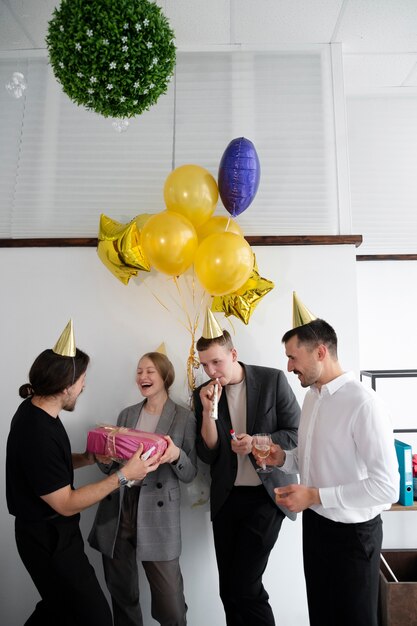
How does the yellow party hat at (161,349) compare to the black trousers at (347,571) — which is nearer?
the black trousers at (347,571)

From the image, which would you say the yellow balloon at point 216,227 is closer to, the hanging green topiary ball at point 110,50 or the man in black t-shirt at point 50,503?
the hanging green topiary ball at point 110,50

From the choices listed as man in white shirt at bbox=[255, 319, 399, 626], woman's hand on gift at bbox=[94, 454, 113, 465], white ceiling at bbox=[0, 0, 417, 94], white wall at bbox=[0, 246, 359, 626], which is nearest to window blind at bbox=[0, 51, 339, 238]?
white ceiling at bbox=[0, 0, 417, 94]

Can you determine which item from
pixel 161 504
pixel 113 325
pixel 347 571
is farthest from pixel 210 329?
pixel 347 571

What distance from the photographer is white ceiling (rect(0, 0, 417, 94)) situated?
93.0 inches

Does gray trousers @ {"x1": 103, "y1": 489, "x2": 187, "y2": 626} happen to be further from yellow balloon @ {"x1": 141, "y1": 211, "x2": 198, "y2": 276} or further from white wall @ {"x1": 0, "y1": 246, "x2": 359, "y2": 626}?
yellow balloon @ {"x1": 141, "y1": 211, "x2": 198, "y2": 276}

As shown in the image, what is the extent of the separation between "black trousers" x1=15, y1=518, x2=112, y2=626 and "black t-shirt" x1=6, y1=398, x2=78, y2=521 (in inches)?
2.5

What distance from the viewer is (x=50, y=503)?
1479mm

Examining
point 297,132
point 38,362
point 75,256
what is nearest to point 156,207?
point 75,256

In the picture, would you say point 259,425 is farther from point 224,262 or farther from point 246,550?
point 224,262

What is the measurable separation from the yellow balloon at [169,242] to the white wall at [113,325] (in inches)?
21.5

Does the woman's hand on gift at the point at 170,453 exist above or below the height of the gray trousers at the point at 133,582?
above

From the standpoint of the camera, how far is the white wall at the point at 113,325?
2.30 m

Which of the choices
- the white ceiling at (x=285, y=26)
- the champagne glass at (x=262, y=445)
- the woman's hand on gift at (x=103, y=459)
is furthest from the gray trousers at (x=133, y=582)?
the white ceiling at (x=285, y=26)

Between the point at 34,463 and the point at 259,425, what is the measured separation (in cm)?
96
